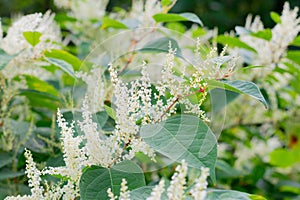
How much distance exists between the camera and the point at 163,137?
831mm

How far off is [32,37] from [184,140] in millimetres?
693

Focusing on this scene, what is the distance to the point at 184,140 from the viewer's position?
0.83m

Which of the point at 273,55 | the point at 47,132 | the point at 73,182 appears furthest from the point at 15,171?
the point at 273,55

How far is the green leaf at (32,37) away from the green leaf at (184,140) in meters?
0.63

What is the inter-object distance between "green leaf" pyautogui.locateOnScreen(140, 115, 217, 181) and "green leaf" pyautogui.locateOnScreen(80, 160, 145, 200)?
80mm

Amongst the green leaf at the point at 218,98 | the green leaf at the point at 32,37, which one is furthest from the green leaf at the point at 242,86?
the green leaf at the point at 32,37

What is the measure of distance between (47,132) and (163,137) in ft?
2.01

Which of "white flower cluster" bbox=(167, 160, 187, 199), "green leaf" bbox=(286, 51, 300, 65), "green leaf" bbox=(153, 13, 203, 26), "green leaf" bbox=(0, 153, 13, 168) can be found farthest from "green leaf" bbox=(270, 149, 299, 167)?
"white flower cluster" bbox=(167, 160, 187, 199)

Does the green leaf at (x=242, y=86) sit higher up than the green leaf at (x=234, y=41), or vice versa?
the green leaf at (x=234, y=41)

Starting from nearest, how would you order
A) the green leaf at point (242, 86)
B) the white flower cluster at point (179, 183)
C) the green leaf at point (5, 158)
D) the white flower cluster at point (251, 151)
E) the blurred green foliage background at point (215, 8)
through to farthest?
the white flower cluster at point (179, 183) → the green leaf at point (242, 86) → the green leaf at point (5, 158) → the white flower cluster at point (251, 151) → the blurred green foliage background at point (215, 8)

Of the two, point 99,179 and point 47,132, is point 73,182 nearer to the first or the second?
point 99,179

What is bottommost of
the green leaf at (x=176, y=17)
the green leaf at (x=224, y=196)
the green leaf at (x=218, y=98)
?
the green leaf at (x=224, y=196)

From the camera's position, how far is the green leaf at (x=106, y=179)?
2.67 ft

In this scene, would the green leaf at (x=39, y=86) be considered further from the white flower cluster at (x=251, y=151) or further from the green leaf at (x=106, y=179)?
the white flower cluster at (x=251, y=151)
